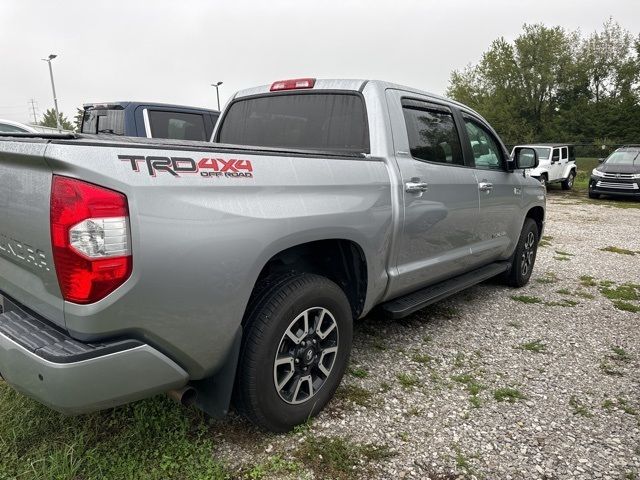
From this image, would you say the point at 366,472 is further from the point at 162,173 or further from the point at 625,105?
the point at 625,105

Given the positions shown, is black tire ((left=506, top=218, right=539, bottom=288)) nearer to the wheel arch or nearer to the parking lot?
the parking lot

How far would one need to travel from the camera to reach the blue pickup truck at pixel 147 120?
6934 millimetres

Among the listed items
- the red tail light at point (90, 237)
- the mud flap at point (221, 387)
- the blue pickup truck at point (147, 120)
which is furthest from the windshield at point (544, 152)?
the red tail light at point (90, 237)

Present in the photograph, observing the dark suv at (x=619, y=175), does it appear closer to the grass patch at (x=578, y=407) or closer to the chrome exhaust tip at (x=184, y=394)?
the grass patch at (x=578, y=407)

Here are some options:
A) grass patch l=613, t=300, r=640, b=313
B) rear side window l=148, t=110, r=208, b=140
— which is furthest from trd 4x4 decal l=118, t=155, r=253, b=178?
rear side window l=148, t=110, r=208, b=140

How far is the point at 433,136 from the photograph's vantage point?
3.54 meters

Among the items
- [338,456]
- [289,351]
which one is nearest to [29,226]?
[289,351]

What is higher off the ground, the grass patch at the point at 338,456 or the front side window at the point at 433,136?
the front side window at the point at 433,136

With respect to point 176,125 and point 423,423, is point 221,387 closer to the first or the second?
point 423,423

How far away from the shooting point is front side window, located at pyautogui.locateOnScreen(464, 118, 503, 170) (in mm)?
4094

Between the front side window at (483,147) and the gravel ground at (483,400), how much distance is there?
1373mm

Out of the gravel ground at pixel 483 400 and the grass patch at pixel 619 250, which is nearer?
the gravel ground at pixel 483 400

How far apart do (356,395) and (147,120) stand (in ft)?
18.6

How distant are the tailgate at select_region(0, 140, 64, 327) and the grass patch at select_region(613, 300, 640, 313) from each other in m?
4.99
